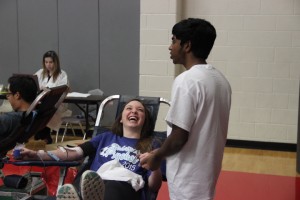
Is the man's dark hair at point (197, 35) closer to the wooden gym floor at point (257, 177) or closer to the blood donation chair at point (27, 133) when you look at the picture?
the blood donation chair at point (27, 133)

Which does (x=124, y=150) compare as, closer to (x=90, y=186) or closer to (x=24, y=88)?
(x=90, y=186)

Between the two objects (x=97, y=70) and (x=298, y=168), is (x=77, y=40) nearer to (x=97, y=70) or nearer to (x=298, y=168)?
(x=97, y=70)

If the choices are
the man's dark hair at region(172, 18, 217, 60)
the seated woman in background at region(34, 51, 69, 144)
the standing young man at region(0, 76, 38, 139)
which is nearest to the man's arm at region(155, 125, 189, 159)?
the man's dark hair at region(172, 18, 217, 60)

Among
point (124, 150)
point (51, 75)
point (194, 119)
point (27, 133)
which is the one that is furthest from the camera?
point (51, 75)

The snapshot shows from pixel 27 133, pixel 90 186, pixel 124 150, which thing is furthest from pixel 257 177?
pixel 90 186

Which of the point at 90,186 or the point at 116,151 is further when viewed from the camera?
the point at 116,151

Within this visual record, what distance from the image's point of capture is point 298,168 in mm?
4465

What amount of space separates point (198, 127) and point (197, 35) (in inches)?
14.3

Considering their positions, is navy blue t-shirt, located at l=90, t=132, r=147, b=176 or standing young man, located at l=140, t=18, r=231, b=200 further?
navy blue t-shirt, located at l=90, t=132, r=147, b=176

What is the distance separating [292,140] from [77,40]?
3063 millimetres

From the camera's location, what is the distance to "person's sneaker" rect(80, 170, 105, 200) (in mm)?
1975

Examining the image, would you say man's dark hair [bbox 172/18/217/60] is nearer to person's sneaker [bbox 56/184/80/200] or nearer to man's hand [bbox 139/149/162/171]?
man's hand [bbox 139/149/162/171]

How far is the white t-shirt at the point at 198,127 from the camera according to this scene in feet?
5.63

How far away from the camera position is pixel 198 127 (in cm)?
177
